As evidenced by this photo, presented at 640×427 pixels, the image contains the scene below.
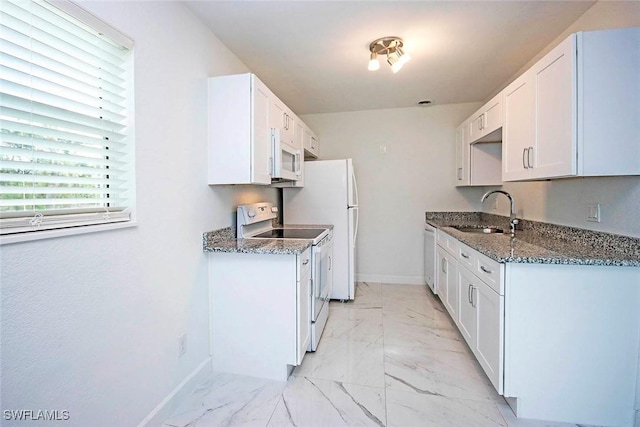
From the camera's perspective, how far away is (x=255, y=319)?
197 cm

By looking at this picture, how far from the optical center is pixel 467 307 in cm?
215

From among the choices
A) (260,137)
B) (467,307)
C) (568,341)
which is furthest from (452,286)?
(260,137)

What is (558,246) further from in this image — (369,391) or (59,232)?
(59,232)

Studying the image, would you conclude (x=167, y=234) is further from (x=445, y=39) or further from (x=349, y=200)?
(x=445, y=39)

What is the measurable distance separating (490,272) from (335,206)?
1830mm

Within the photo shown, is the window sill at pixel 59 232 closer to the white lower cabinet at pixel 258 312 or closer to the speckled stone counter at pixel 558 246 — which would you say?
the white lower cabinet at pixel 258 312

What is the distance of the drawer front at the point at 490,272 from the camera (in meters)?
1.60

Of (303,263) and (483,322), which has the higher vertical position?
(303,263)

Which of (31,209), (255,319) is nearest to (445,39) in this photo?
(255,319)

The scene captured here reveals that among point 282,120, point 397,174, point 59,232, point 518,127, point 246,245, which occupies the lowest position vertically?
point 246,245

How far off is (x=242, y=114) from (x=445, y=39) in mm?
1610

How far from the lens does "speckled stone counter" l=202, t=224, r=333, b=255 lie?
187 cm

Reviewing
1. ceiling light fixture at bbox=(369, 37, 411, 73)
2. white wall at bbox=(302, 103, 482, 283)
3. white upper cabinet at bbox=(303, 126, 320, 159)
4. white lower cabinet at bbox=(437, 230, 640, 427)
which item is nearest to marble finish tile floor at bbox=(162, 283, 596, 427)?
white lower cabinet at bbox=(437, 230, 640, 427)

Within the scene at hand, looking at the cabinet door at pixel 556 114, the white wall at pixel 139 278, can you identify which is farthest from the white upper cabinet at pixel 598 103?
the white wall at pixel 139 278
